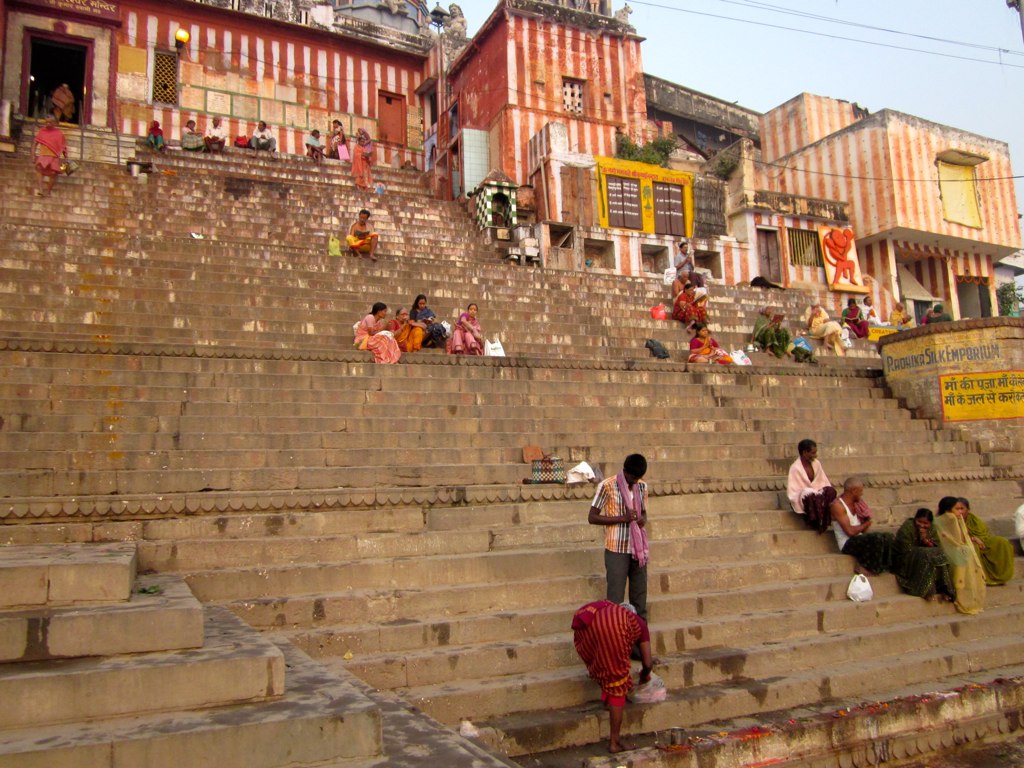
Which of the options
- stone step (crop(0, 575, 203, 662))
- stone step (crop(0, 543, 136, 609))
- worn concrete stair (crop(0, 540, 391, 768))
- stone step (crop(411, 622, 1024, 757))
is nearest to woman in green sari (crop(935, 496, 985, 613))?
stone step (crop(411, 622, 1024, 757))

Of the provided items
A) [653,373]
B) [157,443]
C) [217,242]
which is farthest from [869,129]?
[157,443]

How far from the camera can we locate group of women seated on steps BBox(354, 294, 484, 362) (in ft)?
28.7

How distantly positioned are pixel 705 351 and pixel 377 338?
4.63 meters

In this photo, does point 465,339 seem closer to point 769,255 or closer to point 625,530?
point 625,530

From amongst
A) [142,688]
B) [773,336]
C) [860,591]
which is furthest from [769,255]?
[142,688]

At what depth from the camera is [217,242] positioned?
11117 mm

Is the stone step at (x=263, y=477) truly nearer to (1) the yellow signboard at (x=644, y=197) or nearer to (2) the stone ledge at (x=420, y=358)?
(2) the stone ledge at (x=420, y=358)

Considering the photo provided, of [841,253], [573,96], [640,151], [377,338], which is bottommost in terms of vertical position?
[377,338]

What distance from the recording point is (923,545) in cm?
648

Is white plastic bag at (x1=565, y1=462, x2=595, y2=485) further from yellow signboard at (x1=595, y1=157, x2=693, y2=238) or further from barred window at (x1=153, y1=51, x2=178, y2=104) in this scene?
barred window at (x1=153, y1=51, x2=178, y2=104)

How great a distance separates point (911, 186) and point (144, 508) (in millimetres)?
20199

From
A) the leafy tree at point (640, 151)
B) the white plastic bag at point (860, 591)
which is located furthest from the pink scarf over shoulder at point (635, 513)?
the leafy tree at point (640, 151)

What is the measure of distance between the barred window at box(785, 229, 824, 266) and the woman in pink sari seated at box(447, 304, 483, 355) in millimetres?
12542

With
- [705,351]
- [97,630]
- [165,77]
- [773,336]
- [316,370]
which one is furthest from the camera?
[165,77]
